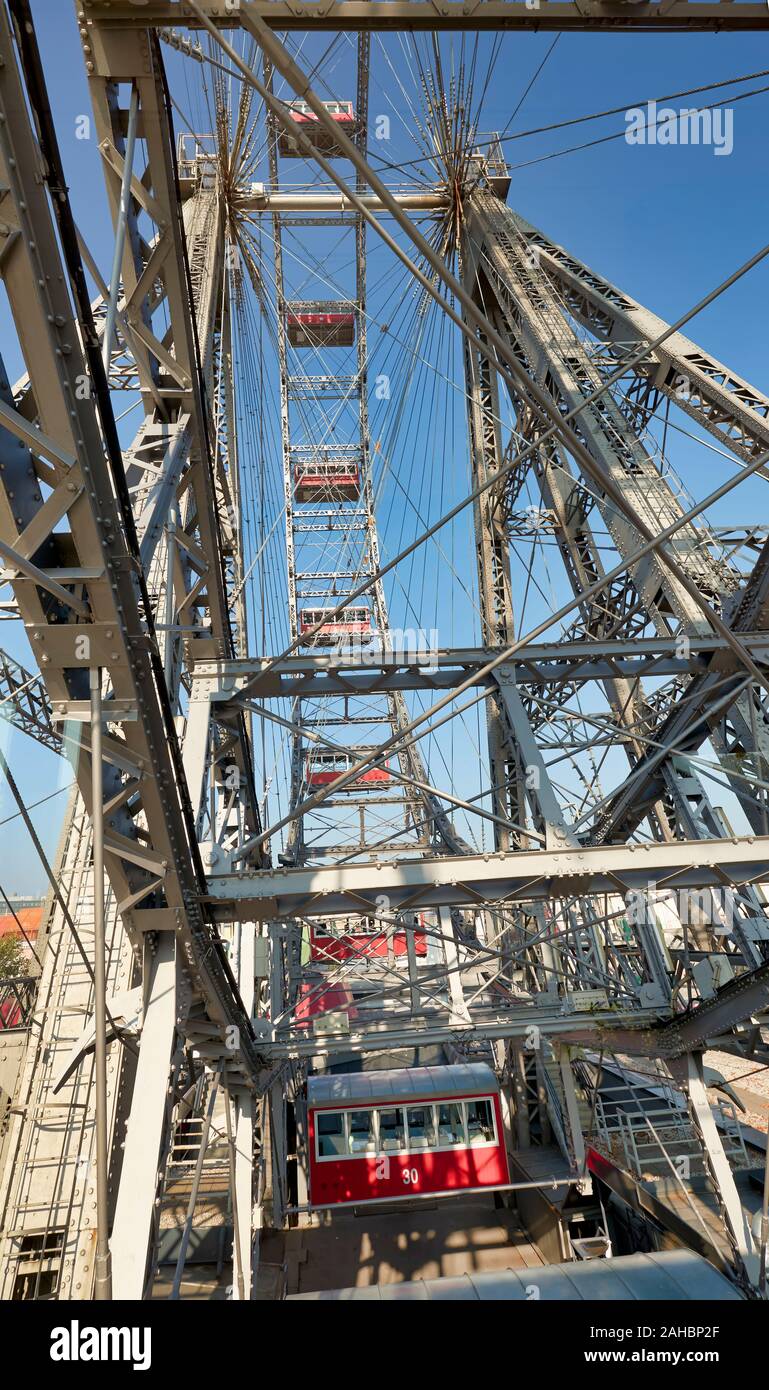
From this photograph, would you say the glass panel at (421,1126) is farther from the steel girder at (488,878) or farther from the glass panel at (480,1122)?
the steel girder at (488,878)

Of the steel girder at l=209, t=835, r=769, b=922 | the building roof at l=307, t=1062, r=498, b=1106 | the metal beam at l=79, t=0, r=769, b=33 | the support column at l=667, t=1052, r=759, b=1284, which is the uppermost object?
the metal beam at l=79, t=0, r=769, b=33

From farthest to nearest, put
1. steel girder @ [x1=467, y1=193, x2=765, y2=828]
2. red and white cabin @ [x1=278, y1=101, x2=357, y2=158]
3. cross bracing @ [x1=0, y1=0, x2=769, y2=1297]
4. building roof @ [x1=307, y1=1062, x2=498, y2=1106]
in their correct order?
red and white cabin @ [x1=278, y1=101, x2=357, y2=158] < building roof @ [x1=307, y1=1062, x2=498, y2=1106] < steel girder @ [x1=467, y1=193, x2=765, y2=828] < cross bracing @ [x1=0, y1=0, x2=769, y2=1297]

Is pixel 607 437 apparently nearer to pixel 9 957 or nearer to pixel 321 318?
pixel 321 318

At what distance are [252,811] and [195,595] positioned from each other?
3446mm

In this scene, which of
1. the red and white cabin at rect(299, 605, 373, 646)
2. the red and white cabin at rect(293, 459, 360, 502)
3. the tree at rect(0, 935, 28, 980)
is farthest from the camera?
the red and white cabin at rect(293, 459, 360, 502)

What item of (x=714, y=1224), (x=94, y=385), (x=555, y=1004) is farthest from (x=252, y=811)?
(x=714, y=1224)

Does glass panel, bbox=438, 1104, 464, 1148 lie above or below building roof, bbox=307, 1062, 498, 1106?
below

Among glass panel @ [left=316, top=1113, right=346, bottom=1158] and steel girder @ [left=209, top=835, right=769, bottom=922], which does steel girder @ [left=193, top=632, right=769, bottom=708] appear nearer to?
steel girder @ [left=209, top=835, right=769, bottom=922]

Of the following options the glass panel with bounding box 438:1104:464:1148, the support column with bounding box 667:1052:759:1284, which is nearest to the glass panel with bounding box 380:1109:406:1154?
the glass panel with bounding box 438:1104:464:1148

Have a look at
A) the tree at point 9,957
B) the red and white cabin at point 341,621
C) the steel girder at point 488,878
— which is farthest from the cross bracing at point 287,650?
the tree at point 9,957

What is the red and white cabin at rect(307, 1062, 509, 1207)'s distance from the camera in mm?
13023
